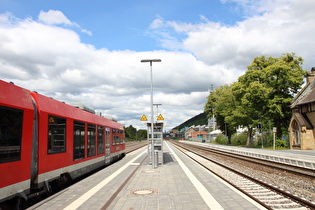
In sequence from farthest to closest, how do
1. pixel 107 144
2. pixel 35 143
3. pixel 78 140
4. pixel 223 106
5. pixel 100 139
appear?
pixel 223 106, pixel 107 144, pixel 100 139, pixel 78 140, pixel 35 143

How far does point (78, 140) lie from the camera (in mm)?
10883

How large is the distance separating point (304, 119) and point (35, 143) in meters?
36.1

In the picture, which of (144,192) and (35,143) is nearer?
(35,143)

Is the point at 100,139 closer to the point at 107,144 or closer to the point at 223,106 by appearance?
the point at 107,144

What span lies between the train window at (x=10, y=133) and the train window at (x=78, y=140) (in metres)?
4.07

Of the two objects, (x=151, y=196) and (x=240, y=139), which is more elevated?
(x=240, y=139)

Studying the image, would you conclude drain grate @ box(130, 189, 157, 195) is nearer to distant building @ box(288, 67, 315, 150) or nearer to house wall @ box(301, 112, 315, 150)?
distant building @ box(288, 67, 315, 150)

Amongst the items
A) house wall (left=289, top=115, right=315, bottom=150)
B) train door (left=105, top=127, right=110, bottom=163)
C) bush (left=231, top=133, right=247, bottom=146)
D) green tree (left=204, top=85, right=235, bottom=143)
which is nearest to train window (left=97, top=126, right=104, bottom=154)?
train door (left=105, top=127, right=110, bottom=163)

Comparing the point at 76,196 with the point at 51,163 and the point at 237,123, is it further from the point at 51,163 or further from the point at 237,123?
the point at 237,123

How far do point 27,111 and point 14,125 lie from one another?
2.25ft

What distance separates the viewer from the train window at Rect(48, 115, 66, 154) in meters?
8.14

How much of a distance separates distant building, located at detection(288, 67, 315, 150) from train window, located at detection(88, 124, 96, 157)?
2966 centimetres

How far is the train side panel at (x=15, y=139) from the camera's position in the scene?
18.9 ft

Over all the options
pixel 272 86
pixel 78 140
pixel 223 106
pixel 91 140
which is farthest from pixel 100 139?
pixel 223 106
